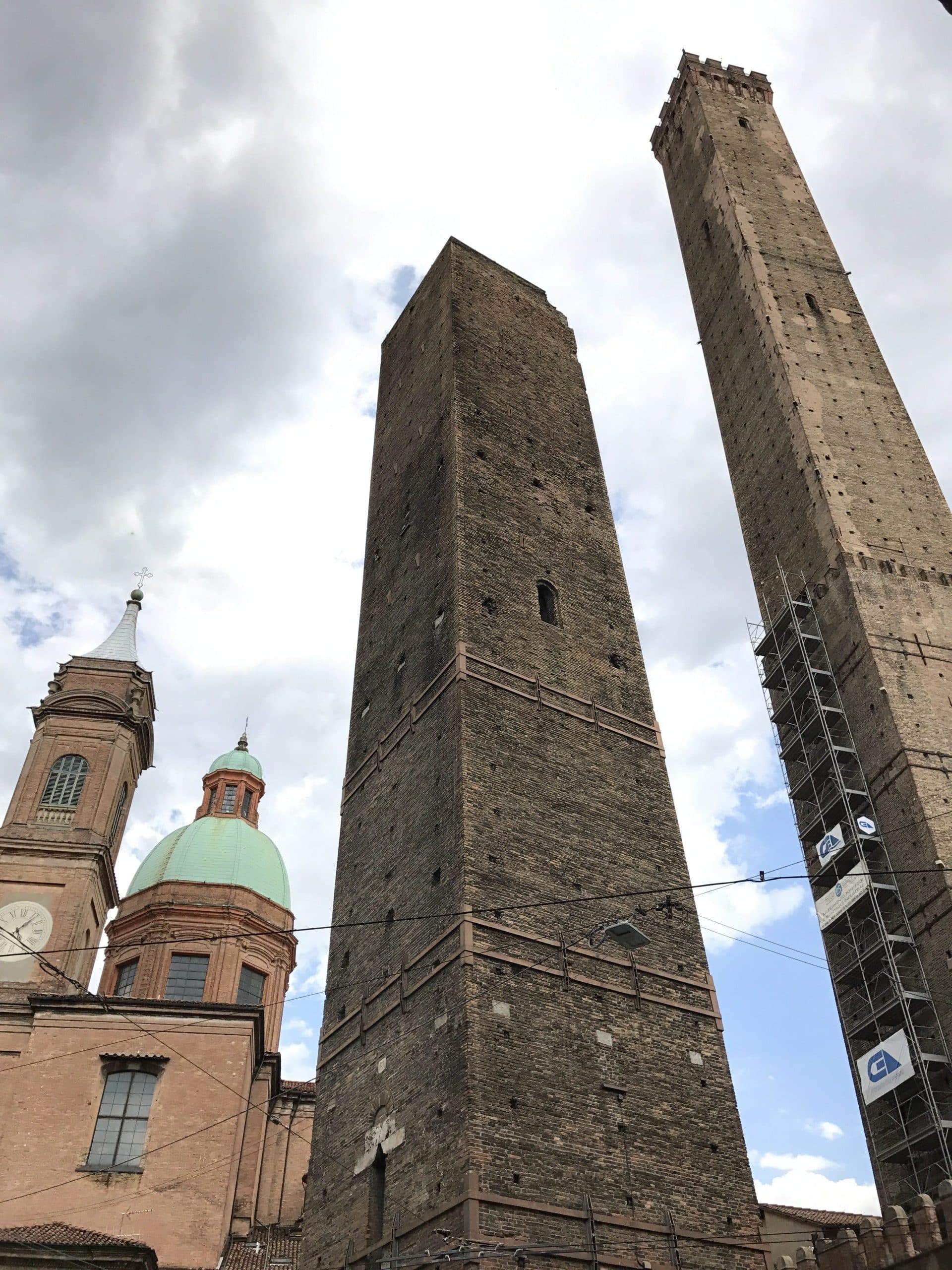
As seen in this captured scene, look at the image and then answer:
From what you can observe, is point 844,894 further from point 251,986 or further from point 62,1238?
point 251,986

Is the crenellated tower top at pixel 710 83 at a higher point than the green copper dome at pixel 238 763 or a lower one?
higher

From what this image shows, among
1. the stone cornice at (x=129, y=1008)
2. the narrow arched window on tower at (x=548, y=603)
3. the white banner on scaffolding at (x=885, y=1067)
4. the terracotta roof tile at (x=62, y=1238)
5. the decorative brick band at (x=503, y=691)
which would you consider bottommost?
the terracotta roof tile at (x=62, y=1238)

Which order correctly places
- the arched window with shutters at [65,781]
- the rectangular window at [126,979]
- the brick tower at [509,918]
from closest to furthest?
the brick tower at [509,918] < the arched window with shutters at [65,781] < the rectangular window at [126,979]

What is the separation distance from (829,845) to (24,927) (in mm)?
16489

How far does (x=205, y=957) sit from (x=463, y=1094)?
714 inches

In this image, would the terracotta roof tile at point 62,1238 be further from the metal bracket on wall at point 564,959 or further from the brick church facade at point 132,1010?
the metal bracket on wall at point 564,959

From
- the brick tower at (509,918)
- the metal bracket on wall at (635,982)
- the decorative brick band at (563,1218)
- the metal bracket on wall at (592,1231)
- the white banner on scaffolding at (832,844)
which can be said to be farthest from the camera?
the white banner on scaffolding at (832,844)

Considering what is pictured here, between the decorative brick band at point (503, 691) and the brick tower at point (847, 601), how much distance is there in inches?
197

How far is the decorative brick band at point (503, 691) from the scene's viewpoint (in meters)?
17.8

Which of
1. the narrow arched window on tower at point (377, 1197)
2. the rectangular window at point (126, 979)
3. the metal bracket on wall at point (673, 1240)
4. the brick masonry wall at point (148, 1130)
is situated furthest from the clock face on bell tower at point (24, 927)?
the metal bracket on wall at point (673, 1240)

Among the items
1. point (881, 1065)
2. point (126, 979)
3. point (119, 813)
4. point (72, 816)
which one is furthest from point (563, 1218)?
point (126, 979)

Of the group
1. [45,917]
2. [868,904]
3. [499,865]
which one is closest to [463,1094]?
[499,865]

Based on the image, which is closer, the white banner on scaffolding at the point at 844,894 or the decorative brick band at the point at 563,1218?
the decorative brick band at the point at 563,1218

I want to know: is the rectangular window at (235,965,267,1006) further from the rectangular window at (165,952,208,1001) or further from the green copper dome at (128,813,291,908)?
the green copper dome at (128,813,291,908)
